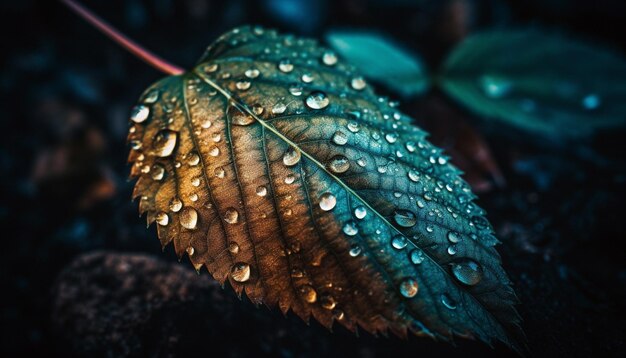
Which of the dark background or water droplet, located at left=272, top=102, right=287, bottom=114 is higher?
water droplet, located at left=272, top=102, right=287, bottom=114

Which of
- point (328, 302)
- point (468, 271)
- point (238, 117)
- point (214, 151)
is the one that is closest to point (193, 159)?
point (214, 151)

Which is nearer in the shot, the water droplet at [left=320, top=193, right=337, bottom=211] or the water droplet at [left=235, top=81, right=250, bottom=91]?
the water droplet at [left=320, top=193, right=337, bottom=211]

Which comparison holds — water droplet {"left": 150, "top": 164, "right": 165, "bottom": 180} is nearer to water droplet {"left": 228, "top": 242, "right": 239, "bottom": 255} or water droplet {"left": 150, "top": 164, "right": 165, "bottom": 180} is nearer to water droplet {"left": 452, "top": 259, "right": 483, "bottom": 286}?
water droplet {"left": 228, "top": 242, "right": 239, "bottom": 255}

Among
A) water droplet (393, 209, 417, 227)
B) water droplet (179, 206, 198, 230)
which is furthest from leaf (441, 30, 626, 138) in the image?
water droplet (179, 206, 198, 230)

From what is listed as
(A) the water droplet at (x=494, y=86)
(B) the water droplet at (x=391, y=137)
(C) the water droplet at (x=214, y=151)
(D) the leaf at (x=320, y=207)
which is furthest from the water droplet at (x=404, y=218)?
(A) the water droplet at (x=494, y=86)

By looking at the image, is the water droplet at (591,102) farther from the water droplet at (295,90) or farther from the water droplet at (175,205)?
the water droplet at (175,205)

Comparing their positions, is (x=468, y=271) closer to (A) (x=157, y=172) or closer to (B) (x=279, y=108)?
(B) (x=279, y=108)

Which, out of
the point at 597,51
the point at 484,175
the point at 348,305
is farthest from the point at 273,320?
the point at 597,51
